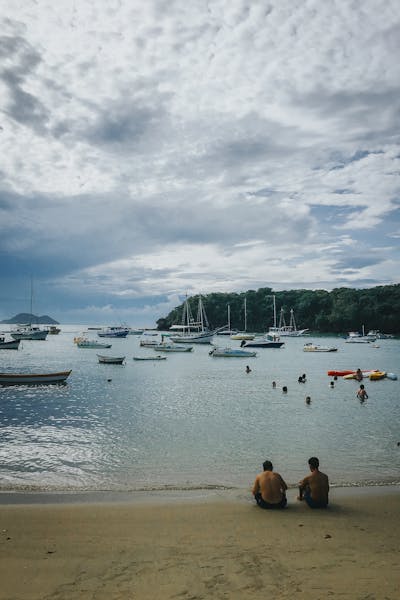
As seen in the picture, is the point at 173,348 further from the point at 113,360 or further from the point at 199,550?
the point at 199,550

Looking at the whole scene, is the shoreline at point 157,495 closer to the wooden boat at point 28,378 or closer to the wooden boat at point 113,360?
the wooden boat at point 28,378

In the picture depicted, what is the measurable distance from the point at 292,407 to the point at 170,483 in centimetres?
2120

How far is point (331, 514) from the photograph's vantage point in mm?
13734

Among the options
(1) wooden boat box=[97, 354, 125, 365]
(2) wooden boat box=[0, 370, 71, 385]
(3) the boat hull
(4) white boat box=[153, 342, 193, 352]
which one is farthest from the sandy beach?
(3) the boat hull

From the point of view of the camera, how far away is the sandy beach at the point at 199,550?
8.95m

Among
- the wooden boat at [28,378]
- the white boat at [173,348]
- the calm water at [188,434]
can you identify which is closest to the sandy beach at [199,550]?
the calm water at [188,434]

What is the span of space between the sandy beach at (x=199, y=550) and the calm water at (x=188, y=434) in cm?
366

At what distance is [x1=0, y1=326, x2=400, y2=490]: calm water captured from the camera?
1927 cm

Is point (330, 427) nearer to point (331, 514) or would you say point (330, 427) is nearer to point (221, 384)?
point (331, 514)

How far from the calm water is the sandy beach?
366 cm

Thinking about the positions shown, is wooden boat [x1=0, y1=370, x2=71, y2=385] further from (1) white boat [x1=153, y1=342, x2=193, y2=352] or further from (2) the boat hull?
(2) the boat hull

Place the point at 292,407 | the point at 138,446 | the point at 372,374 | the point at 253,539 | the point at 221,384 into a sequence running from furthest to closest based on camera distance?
the point at 372,374, the point at 221,384, the point at 292,407, the point at 138,446, the point at 253,539

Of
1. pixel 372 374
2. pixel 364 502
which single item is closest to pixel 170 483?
pixel 364 502

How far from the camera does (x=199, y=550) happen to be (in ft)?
36.1
